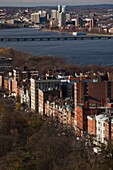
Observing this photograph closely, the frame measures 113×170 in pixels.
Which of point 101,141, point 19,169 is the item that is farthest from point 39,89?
point 19,169

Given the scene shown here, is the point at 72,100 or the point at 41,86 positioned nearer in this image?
the point at 72,100

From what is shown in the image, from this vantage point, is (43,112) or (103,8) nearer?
(43,112)

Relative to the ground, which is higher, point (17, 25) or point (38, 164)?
point (38, 164)

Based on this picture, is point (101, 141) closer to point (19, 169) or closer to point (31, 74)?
point (19, 169)

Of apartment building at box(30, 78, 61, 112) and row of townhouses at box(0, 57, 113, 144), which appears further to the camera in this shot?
apartment building at box(30, 78, 61, 112)

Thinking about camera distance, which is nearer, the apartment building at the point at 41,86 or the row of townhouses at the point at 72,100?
the row of townhouses at the point at 72,100

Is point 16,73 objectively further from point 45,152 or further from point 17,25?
point 17,25

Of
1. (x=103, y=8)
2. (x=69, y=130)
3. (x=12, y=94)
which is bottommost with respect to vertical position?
(x=103, y=8)

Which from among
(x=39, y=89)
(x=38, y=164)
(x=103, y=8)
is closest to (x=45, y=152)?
(x=38, y=164)

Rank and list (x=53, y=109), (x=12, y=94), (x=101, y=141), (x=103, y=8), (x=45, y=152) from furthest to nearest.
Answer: (x=103, y=8), (x=12, y=94), (x=53, y=109), (x=101, y=141), (x=45, y=152)

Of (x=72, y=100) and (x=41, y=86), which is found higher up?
(x=72, y=100)

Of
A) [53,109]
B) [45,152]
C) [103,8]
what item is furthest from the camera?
[103,8]
